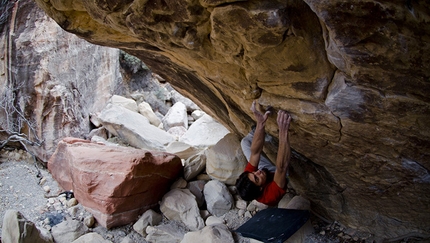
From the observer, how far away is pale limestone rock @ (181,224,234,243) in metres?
3.60

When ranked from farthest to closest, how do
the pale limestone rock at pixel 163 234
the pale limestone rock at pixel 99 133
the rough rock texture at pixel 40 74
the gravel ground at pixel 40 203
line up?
the pale limestone rock at pixel 99 133 < the rough rock texture at pixel 40 74 < the pale limestone rock at pixel 163 234 < the gravel ground at pixel 40 203

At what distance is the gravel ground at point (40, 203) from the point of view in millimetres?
3650

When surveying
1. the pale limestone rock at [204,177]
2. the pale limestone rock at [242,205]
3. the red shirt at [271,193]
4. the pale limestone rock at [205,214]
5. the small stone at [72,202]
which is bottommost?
the pale limestone rock at [205,214]

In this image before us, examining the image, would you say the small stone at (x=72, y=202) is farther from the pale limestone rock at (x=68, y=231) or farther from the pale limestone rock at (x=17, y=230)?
the pale limestone rock at (x=17, y=230)

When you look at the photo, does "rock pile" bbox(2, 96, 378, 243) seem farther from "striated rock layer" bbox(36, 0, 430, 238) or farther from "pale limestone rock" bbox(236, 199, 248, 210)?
"striated rock layer" bbox(36, 0, 430, 238)

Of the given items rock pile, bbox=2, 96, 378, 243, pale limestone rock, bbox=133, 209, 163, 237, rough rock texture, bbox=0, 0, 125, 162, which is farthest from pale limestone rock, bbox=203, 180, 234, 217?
rough rock texture, bbox=0, 0, 125, 162

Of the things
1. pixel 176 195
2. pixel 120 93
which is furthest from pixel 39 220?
pixel 120 93

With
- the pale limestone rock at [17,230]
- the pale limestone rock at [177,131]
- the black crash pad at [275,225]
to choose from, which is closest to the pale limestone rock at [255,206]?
the black crash pad at [275,225]

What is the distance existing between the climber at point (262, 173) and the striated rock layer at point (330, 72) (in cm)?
13

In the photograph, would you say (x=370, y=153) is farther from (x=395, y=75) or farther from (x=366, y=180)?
(x=395, y=75)

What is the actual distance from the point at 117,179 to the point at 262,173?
1.80m

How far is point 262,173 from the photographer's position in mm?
3789

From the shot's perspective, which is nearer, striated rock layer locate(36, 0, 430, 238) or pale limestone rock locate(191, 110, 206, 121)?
striated rock layer locate(36, 0, 430, 238)

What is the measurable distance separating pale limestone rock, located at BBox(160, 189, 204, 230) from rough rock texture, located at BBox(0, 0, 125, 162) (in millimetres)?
2744
